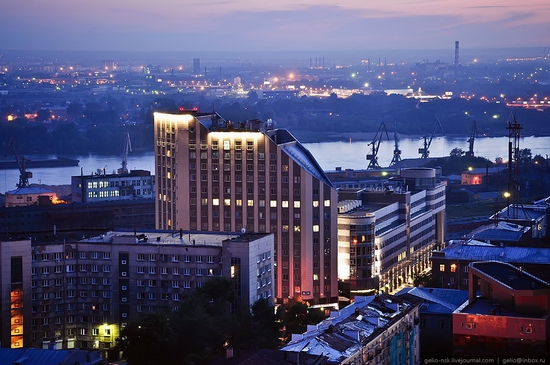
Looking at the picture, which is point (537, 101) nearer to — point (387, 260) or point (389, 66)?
point (389, 66)

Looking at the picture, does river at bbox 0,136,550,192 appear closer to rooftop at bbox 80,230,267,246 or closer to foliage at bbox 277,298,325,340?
rooftop at bbox 80,230,267,246

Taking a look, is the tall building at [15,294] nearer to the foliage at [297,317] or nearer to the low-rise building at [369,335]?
the foliage at [297,317]

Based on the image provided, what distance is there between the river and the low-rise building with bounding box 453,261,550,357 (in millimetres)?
23992

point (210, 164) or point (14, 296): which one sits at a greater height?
point (210, 164)

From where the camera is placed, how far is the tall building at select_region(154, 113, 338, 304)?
15.4m

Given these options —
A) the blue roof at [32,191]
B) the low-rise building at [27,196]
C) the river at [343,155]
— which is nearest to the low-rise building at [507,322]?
the low-rise building at [27,196]

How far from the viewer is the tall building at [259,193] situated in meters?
15.4

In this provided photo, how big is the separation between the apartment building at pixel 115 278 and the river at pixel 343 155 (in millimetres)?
20560

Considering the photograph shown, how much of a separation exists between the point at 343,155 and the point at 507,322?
32.1 m

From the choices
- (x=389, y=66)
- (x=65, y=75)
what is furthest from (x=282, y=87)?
(x=389, y=66)

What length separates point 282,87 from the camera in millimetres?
83562

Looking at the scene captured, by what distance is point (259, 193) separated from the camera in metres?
15.8

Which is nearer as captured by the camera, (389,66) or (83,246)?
(83,246)

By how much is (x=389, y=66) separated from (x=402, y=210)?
8538 cm
